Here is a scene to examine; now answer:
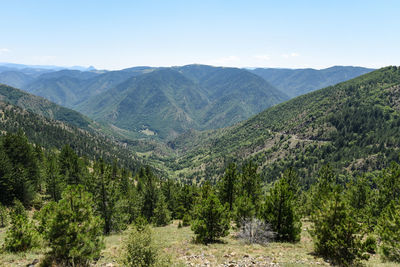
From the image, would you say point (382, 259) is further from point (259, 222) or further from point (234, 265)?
point (234, 265)

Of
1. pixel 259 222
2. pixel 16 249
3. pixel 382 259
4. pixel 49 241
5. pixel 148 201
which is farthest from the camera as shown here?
pixel 148 201

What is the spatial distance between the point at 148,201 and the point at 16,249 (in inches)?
1794

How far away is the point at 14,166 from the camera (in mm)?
56594

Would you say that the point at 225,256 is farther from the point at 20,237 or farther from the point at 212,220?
the point at 20,237

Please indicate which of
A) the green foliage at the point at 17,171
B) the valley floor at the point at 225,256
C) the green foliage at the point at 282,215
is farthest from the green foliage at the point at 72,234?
the green foliage at the point at 17,171

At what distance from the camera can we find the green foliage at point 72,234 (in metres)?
18.2

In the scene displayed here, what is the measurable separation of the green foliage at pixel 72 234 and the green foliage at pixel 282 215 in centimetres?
Answer: 2311

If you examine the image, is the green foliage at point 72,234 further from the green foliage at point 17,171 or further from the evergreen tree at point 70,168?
the evergreen tree at point 70,168

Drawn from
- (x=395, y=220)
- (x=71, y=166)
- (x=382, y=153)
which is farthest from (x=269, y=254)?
(x=382, y=153)

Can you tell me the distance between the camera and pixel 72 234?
18.7 m

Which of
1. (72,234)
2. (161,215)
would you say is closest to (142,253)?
(72,234)

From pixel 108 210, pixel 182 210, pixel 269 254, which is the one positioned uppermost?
pixel 269 254

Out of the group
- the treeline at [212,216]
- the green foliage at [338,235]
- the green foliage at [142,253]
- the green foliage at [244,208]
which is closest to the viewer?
the green foliage at [142,253]

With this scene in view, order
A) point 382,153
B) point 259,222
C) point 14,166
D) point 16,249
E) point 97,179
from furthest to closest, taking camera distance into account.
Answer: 1. point 382,153
2. point 14,166
3. point 97,179
4. point 259,222
5. point 16,249
